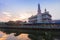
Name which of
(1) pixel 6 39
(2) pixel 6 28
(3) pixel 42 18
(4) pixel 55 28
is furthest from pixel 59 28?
(3) pixel 42 18

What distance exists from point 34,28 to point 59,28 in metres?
7.55

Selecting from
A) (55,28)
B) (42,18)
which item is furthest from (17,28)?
(42,18)

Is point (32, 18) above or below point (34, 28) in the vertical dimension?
above

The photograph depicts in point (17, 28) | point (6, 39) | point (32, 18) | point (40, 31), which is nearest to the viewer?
point (40, 31)

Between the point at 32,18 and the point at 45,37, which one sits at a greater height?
the point at 32,18

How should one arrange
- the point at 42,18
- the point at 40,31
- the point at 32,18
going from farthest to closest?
the point at 32,18, the point at 42,18, the point at 40,31

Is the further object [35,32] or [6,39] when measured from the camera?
[6,39]

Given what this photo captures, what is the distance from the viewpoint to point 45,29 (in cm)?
4084

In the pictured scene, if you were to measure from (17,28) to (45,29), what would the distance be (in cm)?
937

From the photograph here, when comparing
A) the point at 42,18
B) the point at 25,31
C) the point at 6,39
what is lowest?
the point at 6,39

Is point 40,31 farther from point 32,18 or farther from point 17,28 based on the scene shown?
point 32,18

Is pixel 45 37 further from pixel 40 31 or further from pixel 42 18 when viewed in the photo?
pixel 42 18

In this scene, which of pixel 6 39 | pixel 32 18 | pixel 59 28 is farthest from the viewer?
pixel 32 18

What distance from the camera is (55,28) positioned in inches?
1549
